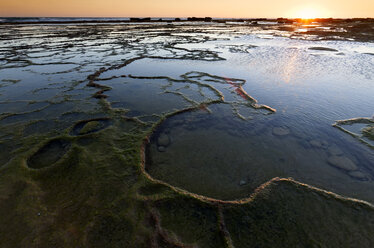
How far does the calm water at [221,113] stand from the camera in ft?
11.9

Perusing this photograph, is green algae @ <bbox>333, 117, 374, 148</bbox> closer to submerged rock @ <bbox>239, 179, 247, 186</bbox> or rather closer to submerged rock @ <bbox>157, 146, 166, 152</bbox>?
submerged rock @ <bbox>239, 179, 247, 186</bbox>

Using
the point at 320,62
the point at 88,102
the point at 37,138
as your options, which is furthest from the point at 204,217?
the point at 320,62

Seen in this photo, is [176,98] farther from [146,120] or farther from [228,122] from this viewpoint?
[228,122]

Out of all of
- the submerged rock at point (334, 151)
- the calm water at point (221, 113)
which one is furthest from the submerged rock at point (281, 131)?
the submerged rock at point (334, 151)

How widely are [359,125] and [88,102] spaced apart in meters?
8.53

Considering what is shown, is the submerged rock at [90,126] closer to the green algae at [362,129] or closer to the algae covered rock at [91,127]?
the algae covered rock at [91,127]

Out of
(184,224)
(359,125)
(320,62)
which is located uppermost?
(320,62)

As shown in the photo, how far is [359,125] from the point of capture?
5129mm

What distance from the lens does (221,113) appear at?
5.91 m

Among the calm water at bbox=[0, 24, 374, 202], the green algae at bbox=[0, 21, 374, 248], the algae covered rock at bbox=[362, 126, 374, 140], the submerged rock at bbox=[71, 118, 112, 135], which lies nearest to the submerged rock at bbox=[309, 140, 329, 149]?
the calm water at bbox=[0, 24, 374, 202]

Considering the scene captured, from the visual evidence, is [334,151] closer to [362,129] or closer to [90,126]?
[362,129]

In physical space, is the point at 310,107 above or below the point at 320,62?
below

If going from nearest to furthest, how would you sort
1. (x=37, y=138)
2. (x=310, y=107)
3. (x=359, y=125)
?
1. (x=37, y=138)
2. (x=359, y=125)
3. (x=310, y=107)

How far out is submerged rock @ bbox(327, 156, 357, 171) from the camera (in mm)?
3696
